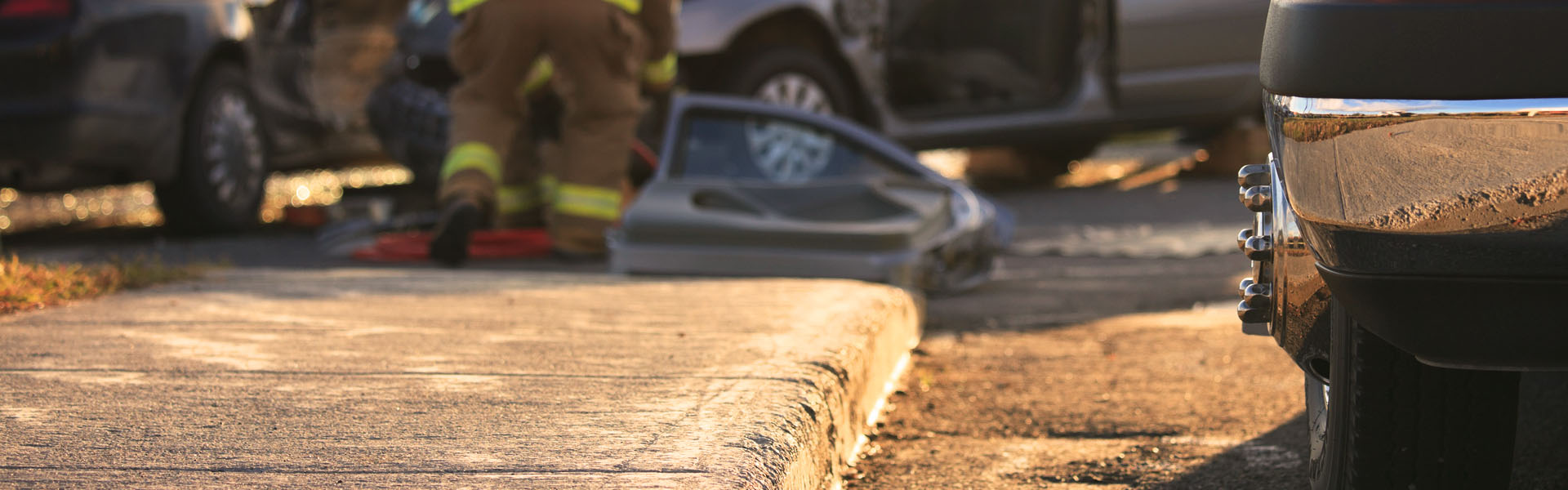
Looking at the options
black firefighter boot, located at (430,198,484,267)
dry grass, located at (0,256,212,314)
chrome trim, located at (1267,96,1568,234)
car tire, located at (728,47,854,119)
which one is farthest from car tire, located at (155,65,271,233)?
chrome trim, located at (1267,96,1568,234)

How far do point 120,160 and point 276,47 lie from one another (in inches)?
63.0

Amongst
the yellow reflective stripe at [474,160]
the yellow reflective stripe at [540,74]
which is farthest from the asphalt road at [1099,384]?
the yellow reflective stripe at [540,74]

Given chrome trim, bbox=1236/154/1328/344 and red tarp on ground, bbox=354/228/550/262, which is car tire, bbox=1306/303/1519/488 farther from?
red tarp on ground, bbox=354/228/550/262

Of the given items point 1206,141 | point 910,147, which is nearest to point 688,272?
point 910,147

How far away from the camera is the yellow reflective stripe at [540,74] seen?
19.2 ft

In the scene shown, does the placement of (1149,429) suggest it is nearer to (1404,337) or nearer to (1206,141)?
(1404,337)

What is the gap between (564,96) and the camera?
5.64m

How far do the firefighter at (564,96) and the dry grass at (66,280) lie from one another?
1302 mm

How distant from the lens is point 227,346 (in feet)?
9.70

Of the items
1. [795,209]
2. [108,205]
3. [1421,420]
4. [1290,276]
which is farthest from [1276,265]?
[108,205]

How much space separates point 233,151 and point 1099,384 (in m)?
4.42

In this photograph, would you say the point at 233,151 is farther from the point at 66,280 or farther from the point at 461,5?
the point at 66,280

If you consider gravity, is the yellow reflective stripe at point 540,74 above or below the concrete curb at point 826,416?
above

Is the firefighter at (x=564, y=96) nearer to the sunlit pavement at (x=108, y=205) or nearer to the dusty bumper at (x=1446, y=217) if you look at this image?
the sunlit pavement at (x=108, y=205)
